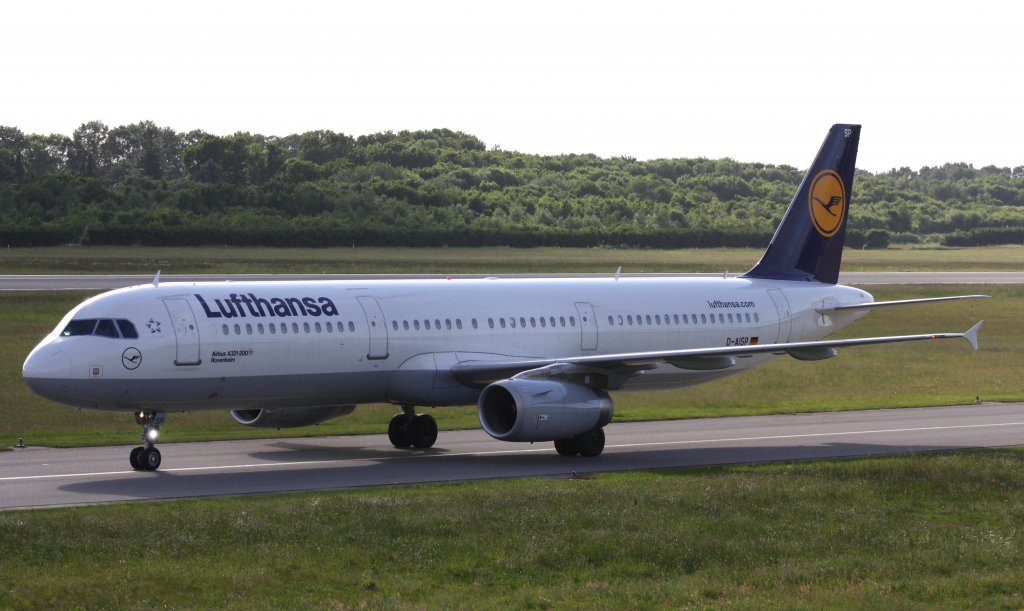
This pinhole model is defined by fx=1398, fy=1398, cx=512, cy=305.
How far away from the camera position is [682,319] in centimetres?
3619

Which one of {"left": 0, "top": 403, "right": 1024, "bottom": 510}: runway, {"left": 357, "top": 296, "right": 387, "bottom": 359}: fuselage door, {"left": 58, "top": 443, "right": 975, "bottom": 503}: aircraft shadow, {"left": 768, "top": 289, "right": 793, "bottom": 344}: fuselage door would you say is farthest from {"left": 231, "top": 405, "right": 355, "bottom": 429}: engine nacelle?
{"left": 768, "top": 289, "right": 793, "bottom": 344}: fuselage door

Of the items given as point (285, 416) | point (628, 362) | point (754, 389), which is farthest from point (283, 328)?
point (754, 389)

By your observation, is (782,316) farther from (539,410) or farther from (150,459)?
(150,459)

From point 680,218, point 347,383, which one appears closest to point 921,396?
point 347,383

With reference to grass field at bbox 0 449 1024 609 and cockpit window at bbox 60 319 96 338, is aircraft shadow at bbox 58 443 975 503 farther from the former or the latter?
cockpit window at bbox 60 319 96 338

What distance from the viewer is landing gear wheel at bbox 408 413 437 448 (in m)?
32.9

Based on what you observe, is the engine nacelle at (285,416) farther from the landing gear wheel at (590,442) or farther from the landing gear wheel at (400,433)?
the landing gear wheel at (590,442)

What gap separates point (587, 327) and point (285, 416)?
25.1 ft

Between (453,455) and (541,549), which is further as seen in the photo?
(453,455)

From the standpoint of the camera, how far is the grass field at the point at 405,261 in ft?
244

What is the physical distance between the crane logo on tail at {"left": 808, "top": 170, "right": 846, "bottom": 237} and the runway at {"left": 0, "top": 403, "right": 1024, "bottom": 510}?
18.0 feet

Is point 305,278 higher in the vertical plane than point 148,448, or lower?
higher

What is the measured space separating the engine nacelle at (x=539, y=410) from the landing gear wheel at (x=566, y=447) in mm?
944

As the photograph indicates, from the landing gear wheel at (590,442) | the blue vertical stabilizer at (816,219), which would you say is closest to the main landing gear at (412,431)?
the landing gear wheel at (590,442)
